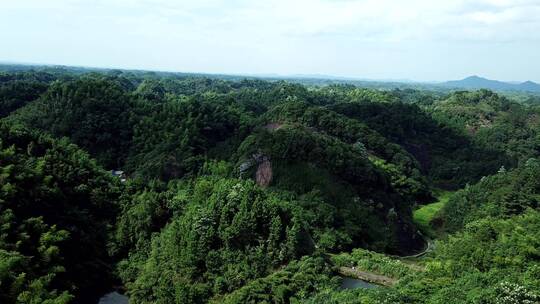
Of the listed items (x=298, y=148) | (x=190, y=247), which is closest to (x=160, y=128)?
(x=298, y=148)

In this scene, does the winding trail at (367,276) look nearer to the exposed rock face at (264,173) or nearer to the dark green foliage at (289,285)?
the dark green foliage at (289,285)

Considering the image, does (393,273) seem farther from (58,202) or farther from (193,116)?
(193,116)

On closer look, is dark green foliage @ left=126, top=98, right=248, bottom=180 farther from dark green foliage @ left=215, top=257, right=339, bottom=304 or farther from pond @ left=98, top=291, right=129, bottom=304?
dark green foliage @ left=215, top=257, right=339, bottom=304

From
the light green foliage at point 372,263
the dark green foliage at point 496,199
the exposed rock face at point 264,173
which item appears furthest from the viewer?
the exposed rock face at point 264,173

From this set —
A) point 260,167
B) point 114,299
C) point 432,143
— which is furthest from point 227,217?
point 432,143

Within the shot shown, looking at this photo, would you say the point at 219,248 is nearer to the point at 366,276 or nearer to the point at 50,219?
the point at 366,276

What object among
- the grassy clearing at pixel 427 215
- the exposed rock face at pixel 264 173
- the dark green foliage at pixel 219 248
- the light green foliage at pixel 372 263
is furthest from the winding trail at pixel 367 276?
the grassy clearing at pixel 427 215

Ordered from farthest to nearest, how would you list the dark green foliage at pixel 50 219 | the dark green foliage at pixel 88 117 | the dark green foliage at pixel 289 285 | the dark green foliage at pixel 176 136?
the dark green foliage at pixel 88 117 → the dark green foliage at pixel 176 136 → the dark green foliage at pixel 289 285 → the dark green foliage at pixel 50 219
